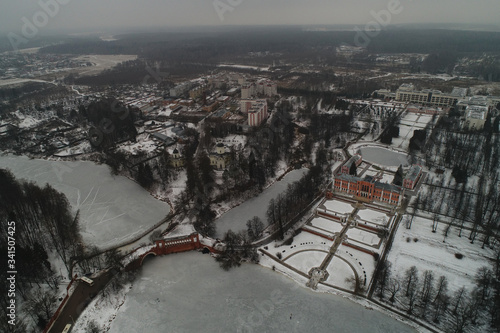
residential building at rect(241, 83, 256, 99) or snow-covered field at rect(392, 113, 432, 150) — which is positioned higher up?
residential building at rect(241, 83, 256, 99)

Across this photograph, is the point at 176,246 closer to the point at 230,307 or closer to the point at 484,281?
the point at 230,307

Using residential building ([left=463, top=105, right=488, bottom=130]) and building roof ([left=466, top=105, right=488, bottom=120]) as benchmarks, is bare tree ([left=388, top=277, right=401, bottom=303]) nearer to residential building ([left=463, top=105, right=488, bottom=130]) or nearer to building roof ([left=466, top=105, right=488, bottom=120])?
residential building ([left=463, top=105, right=488, bottom=130])

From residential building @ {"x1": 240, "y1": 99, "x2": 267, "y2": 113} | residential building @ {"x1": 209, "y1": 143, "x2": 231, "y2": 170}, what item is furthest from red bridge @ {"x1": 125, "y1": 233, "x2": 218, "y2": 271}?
residential building @ {"x1": 240, "y1": 99, "x2": 267, "y2": 113}

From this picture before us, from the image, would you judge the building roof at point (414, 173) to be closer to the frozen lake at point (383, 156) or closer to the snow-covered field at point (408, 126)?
the frozen lake at point (383, 156)

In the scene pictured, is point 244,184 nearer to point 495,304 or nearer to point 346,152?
point 346,152

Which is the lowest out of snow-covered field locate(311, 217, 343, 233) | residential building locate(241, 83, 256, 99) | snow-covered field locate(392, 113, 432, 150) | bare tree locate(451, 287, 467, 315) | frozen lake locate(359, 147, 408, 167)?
snow-covered field locate(311, 217, 343, 233)

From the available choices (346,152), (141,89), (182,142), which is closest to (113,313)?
(182,142)

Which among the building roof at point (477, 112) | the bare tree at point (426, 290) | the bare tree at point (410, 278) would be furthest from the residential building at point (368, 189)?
the building roof at point (477, 112)

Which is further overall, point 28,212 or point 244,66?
point 244,66
